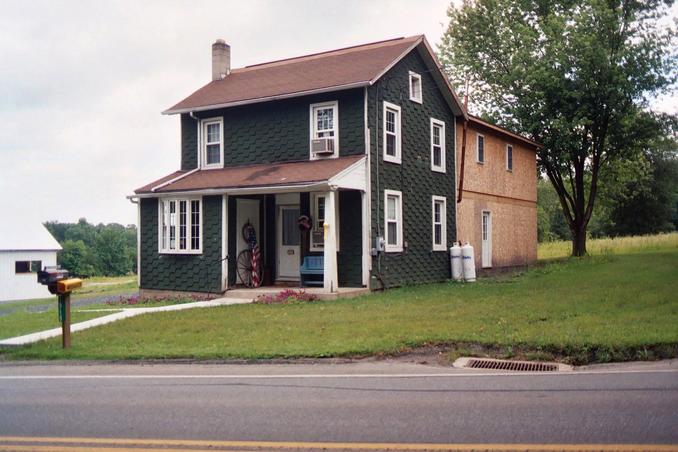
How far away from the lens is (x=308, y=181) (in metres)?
17.7

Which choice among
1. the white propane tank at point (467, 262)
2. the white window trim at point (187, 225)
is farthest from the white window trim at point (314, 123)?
the white propane tank at point (467, 262)

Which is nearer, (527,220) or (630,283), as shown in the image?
(630,283)

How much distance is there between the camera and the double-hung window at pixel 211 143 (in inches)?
880

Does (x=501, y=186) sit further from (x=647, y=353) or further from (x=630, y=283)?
(x=647, y=353)

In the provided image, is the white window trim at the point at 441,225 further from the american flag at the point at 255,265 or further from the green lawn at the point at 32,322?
the green lawn at the point at 32,322

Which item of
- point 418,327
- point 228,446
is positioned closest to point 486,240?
point 418,327

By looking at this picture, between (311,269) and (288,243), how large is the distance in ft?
6.88

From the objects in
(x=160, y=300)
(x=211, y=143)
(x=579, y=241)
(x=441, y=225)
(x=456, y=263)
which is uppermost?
(x=211, y=143)

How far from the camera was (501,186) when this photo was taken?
28.7 meters

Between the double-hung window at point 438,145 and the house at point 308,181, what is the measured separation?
9.7 inches

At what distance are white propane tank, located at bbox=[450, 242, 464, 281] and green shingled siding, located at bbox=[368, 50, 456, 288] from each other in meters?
0.22

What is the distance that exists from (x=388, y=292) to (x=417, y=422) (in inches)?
529

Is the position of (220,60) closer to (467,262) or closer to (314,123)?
(314,123)

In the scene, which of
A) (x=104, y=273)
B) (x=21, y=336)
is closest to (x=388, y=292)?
(x=21, y=336)
